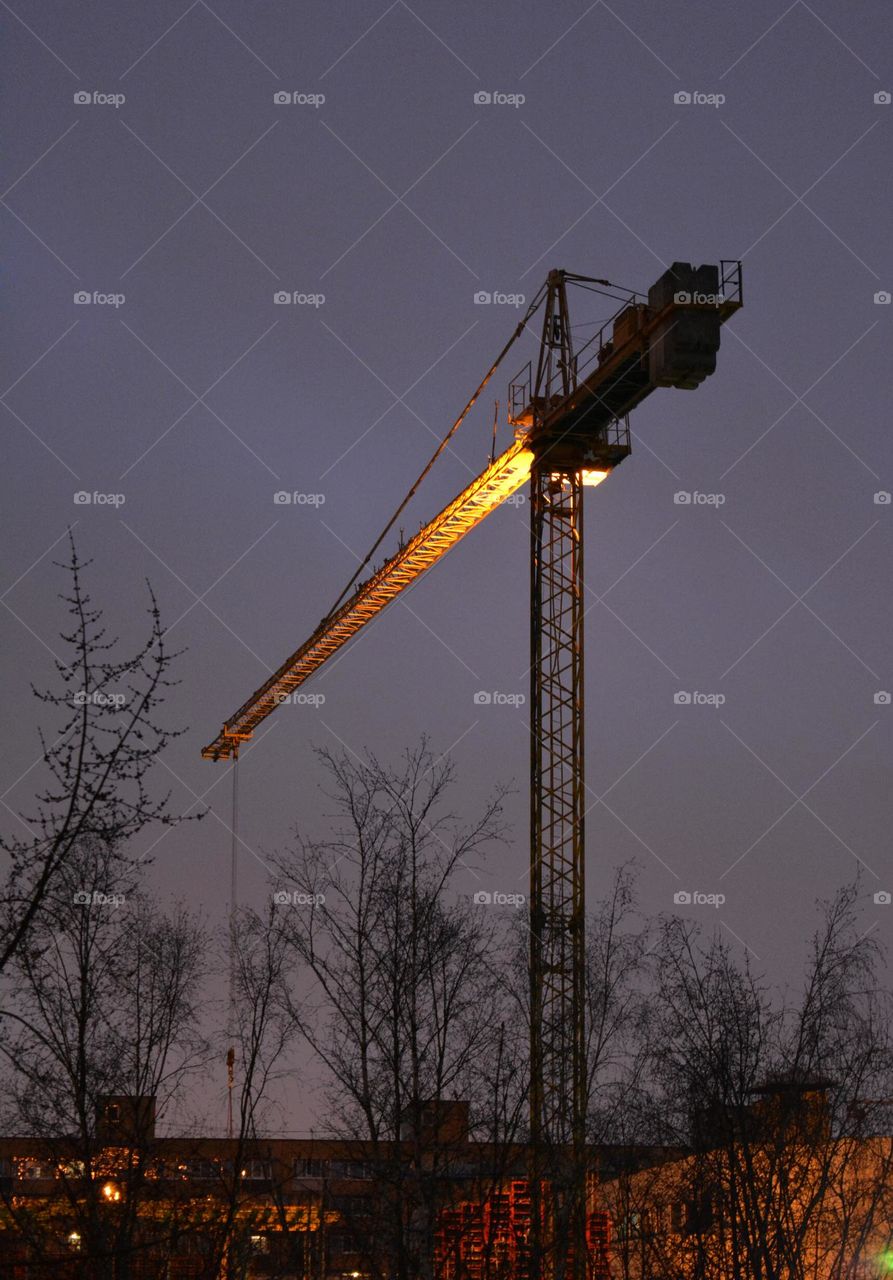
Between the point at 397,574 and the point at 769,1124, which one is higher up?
the point at 397,574

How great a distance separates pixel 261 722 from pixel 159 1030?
65.6 meters

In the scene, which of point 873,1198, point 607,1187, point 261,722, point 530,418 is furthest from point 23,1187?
point 261,722

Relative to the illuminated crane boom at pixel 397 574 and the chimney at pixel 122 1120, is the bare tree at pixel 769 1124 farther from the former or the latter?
the illuminated crane boom at pixel 397 574

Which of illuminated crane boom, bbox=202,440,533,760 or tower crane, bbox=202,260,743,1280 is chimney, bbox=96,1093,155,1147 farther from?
illuminated crane boom, bbox=202,440,533,760

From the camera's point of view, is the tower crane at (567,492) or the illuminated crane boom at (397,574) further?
the illuminated crane boom at (397,574)

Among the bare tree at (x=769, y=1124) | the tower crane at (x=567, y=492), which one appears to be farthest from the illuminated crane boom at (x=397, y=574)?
the bare tree at (x=769, y=1124)

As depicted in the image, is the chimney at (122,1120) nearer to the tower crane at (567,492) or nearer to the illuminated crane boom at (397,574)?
the tower crane at (567,492)

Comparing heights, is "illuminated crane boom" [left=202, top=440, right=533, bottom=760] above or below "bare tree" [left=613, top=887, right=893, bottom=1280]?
above

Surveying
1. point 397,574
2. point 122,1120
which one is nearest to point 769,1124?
point 122,1120

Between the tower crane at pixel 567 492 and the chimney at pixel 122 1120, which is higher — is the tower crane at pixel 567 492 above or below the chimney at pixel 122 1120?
above

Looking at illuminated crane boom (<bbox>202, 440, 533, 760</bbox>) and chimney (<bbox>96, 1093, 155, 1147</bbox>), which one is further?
illuminated crane boom (<bbox>202, 440, 533, 760</bbox>)

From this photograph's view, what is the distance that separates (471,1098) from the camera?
20266mm

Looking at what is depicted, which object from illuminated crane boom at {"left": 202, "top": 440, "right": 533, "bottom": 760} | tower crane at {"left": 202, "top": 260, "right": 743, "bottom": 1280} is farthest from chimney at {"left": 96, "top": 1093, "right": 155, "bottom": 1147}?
illuminated crane boom at {"left": 202, "top": 440, "right": 533, "bottom": 760}

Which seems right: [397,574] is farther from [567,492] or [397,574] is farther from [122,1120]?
[122,1120]
